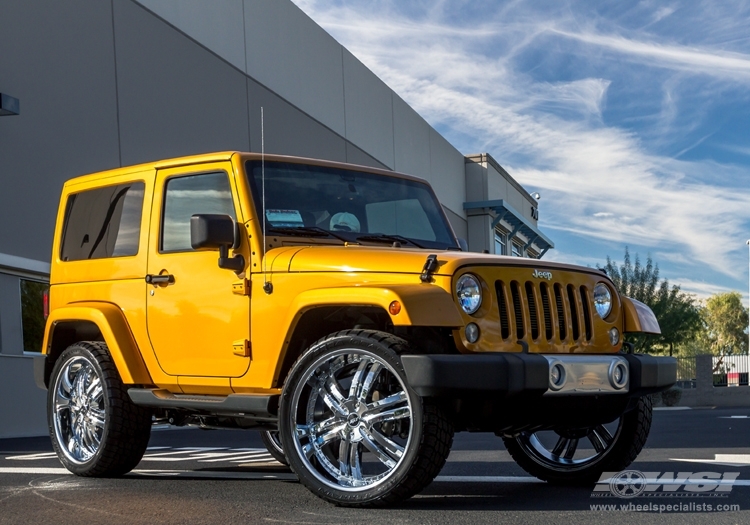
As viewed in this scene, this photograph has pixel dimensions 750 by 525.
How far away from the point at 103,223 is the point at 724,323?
361ft

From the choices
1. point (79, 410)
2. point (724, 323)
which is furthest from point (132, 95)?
point (724, 323)

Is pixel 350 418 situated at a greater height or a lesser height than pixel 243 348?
lesser

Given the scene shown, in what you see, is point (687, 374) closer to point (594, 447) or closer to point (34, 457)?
point (34, 457)

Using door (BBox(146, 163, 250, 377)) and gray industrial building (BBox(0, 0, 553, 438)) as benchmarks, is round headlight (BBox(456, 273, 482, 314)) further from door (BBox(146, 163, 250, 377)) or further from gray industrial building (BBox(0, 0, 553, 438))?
gray industrial building (BBox(0, 0, 553, 438))

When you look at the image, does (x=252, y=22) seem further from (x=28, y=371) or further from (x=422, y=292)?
(x=422, y=292)

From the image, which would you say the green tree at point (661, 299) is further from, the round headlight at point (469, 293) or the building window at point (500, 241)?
the round headlight at point (469, 293)

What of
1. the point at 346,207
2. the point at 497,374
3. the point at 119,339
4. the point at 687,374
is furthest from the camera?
the point at 687,374

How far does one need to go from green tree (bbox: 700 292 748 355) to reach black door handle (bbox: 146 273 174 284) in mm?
108775

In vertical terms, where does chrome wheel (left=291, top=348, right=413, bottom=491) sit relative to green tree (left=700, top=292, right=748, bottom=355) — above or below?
above

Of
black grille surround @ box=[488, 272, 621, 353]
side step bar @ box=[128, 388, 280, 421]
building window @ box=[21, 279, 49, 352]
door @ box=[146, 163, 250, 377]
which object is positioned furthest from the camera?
building window @ box=[21, 279, 49, 352]

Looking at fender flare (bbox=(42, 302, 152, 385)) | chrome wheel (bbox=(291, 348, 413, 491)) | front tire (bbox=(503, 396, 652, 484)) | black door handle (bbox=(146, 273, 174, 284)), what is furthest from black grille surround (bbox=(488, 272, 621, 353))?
fender flare (bbox=(42, 302, 152, 385))

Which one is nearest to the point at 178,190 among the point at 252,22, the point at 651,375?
the point at 651,375

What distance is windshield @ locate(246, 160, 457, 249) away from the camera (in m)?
6.55

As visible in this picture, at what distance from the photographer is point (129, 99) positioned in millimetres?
20359
